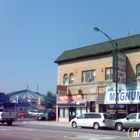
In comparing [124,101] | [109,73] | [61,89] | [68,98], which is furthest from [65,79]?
[124,101]

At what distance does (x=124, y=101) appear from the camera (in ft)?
105

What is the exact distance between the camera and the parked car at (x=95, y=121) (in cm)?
2638

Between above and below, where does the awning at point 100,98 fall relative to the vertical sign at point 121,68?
below

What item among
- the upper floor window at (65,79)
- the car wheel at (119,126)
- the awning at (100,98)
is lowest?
the car wheel at (119,126)

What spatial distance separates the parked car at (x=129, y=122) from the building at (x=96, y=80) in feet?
19.7

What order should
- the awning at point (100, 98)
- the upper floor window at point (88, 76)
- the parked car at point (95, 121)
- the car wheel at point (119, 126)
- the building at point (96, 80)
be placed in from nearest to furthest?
1. the car wheel at point (119, 126)
2. the parked car at point (95, 121)
3. the building at point (96, 80)
4. the awning at point (100, 98)
5. the upper floor window at point (88, 76)

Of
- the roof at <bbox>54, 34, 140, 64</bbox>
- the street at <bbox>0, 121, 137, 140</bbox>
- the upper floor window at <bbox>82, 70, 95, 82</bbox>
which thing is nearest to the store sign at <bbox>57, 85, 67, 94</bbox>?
the upper floor window at <bbox>82, 70, 95, 82</bbox>

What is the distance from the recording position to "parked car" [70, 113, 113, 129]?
26.4m

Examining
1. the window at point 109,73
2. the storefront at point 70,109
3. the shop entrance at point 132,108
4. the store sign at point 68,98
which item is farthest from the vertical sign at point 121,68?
the store sign at point 68,98

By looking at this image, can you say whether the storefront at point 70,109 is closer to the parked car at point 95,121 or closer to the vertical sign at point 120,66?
the vertical sign at point 120,66

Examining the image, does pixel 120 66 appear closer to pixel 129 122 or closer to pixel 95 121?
pixel 95 121

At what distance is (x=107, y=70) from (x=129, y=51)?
3.54 metres

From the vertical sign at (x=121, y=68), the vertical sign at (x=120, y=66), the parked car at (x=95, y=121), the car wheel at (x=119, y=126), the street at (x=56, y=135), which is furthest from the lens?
the vertical sign at (x=121, y=68)

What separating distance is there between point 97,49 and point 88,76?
11.5ft
